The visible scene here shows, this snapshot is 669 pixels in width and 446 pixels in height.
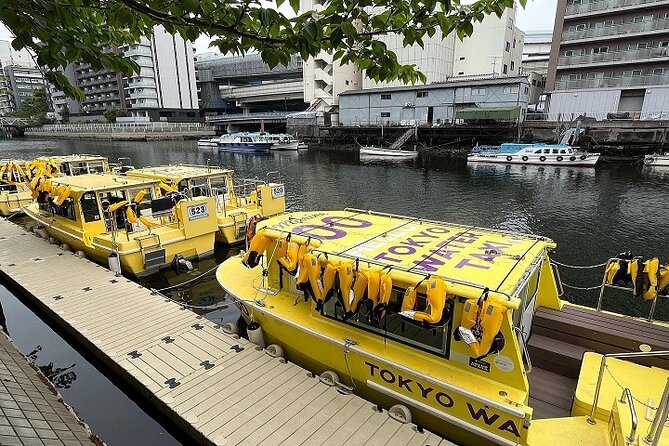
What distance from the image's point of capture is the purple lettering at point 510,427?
201 inches

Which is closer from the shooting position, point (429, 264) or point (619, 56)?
point (429, 264)

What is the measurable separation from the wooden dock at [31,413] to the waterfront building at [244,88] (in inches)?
3232

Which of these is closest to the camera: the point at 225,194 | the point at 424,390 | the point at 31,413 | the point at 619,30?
the point at 31,413

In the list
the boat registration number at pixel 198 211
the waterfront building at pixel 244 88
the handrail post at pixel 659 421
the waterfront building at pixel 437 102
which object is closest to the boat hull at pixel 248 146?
the waterfront building at pixel 437 102

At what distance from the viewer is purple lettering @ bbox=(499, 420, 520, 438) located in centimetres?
510

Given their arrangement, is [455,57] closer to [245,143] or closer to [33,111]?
[245,143]

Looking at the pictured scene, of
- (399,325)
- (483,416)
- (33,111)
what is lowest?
(483,416)

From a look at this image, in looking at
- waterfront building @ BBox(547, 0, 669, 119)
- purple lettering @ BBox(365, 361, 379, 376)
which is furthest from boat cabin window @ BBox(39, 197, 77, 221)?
waterfront building @ BBox(547, 0, 669, 119)

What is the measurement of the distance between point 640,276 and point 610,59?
5226 cm

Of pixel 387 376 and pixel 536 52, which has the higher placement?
pixel 536 52

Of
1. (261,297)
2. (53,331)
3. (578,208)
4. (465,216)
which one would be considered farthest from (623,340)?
(578,208)

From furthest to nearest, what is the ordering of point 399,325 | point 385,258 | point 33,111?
point 33,111
point 385,258
point 399,325

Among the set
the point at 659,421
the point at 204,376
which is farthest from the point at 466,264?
the point at 204,376

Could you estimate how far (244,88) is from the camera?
96.5 m
